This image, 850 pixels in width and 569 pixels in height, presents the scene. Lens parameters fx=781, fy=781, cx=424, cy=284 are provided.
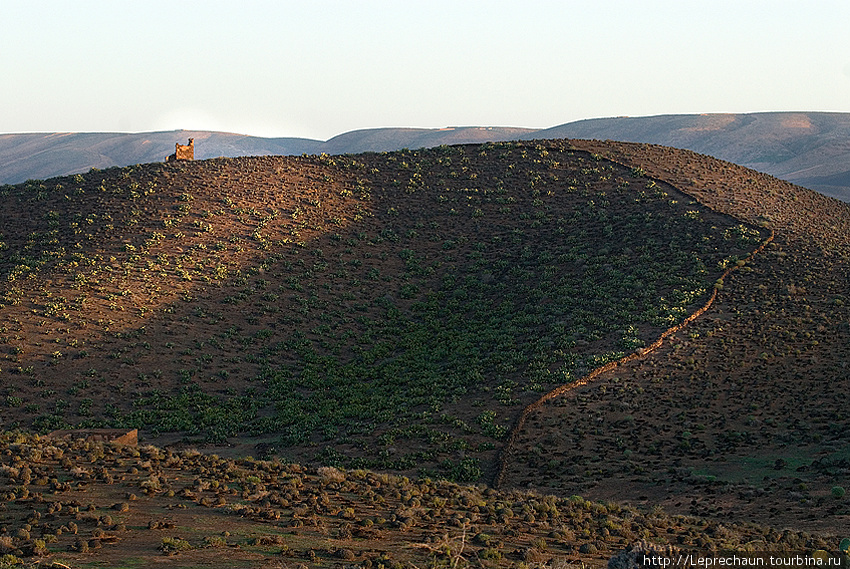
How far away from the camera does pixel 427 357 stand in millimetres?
34844

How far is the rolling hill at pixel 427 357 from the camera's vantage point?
52.0 feet

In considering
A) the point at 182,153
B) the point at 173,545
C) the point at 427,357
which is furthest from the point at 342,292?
the point at 173,545

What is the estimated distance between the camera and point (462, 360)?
111 feet

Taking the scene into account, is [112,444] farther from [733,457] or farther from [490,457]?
[733,457]

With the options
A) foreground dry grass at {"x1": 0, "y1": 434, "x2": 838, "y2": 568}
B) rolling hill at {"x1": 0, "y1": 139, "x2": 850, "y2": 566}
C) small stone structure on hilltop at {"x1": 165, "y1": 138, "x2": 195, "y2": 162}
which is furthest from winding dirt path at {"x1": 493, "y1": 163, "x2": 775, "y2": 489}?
small stone structure on hilltop at {"x1": 165, "y1": 138, "x2": 195, "y2": 162}

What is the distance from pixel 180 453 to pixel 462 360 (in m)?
15.4

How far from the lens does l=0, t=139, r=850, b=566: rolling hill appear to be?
52.0ft

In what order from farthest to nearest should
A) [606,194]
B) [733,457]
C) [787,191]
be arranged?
[787,191] < [606,194] < [733,457]

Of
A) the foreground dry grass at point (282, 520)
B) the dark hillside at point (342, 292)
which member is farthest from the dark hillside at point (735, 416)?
the foreground dry grass at point (282, 520)

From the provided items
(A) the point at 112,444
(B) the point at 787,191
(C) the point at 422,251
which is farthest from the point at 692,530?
(B) the point at 787,191

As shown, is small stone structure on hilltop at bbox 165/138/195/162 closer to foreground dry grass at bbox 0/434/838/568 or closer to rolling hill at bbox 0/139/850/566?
rolling hill at bbox 0/139/850/566

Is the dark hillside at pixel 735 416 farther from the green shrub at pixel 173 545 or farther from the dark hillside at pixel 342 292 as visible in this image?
the green shrub at pixel 173 545

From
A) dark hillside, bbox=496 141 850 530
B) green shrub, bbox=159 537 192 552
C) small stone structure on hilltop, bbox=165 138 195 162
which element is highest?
small stone structure on hilltop, bbox=165 138 195 162

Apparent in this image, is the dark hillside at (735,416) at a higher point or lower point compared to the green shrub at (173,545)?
lower
